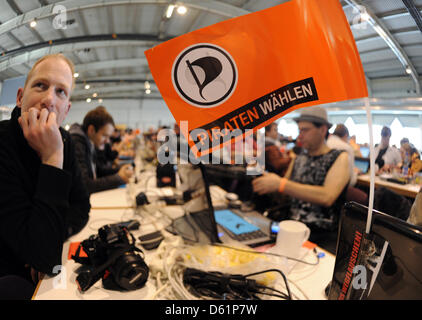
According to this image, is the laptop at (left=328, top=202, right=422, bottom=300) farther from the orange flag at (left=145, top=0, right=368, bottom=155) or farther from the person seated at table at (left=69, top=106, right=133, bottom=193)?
the person seated at table at (left=69, top=106, right=133, bottom=193)

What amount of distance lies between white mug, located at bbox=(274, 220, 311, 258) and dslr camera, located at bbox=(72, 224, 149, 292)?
51 centimetres

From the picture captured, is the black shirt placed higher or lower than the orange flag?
lower

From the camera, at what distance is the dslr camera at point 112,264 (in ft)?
2.05

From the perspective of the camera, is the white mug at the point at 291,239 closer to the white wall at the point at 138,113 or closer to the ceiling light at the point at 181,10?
the ceiling light at the point at 181,10

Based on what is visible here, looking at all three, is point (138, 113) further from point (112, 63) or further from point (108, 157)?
point (112, 63)

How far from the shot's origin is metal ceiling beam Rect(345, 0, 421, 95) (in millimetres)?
667

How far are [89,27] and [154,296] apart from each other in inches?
38.0

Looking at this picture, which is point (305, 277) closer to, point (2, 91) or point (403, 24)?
point (403, 24)

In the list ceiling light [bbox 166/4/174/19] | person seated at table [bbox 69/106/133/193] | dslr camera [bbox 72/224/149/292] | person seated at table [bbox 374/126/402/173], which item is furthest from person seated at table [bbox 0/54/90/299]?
person seated at table [bbox 374/126/402/173]

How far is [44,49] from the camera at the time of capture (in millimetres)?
726

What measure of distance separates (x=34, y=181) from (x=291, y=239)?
0.92 meters

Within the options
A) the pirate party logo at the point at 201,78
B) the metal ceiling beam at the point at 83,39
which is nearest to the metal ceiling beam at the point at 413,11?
the pirate party logo at the point at 201,78

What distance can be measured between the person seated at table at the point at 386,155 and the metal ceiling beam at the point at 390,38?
263 mm
